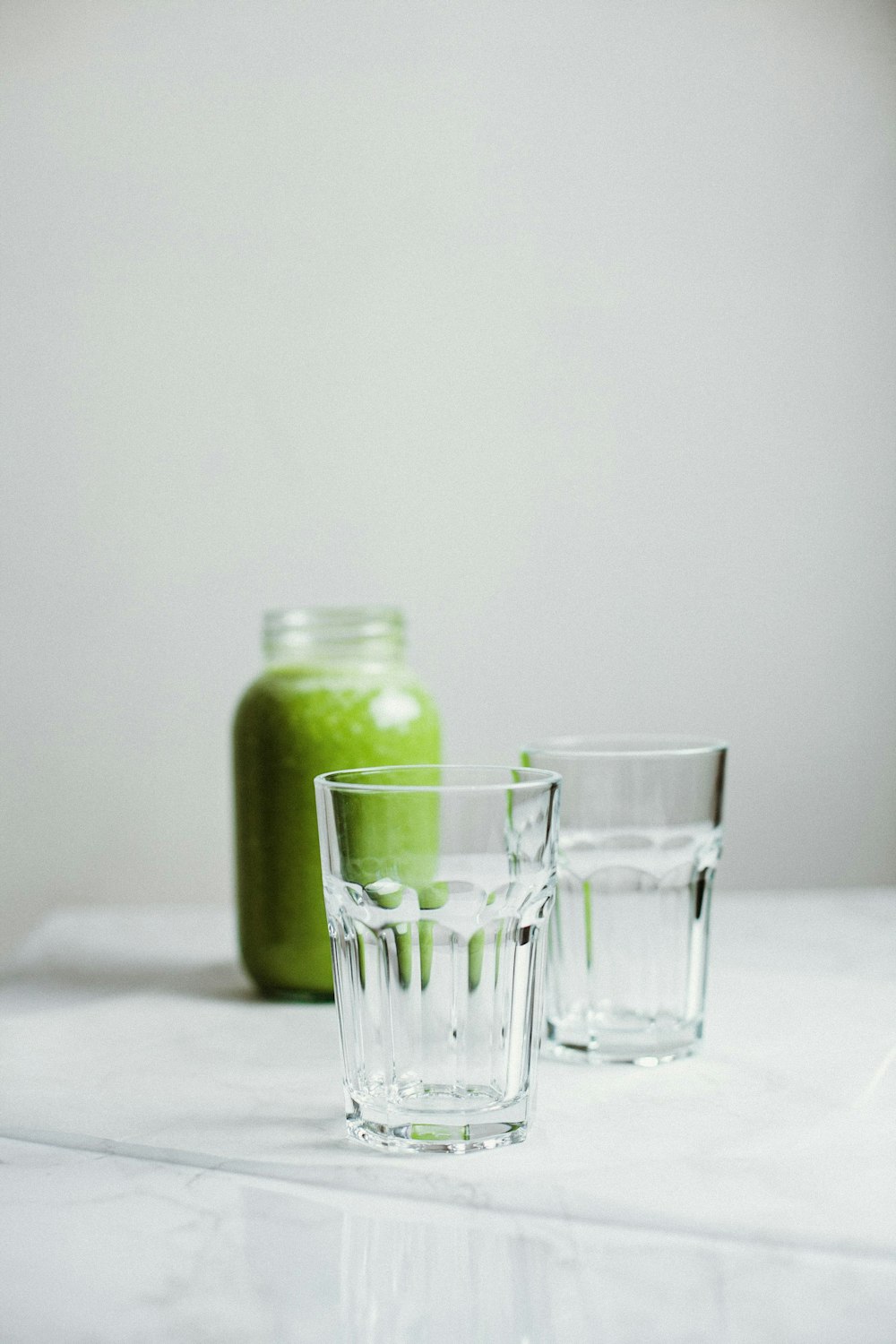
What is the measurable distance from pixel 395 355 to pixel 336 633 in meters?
0.60

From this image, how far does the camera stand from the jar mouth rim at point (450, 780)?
0.66 metres

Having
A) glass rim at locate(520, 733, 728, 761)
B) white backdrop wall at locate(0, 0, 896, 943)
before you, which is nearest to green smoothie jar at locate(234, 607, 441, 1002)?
glass rim at locate(520, 733, 728, 761)

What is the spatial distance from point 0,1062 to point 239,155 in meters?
1.04

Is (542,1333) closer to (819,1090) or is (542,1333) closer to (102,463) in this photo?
(819,1090)

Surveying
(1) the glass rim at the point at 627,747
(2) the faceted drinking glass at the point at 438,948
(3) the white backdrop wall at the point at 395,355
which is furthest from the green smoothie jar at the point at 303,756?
(3) the white backdrop wall at the point at 395,355

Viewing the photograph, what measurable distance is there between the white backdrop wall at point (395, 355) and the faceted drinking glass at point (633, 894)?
0.70 m

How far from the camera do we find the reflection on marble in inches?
18.6

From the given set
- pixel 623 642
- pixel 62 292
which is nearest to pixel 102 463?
pixel 62 292

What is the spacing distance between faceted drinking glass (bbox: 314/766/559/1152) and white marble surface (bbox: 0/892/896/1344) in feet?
0.11

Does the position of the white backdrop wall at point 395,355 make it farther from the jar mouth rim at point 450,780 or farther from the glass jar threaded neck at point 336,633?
the jar mouth rim at point 450,780

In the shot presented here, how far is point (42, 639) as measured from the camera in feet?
4.99

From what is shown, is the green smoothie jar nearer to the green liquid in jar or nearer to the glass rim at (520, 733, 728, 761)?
the green liquid in jar

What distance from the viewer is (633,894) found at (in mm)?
826

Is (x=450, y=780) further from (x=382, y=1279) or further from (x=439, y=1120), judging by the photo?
(x=382, y=1279)
